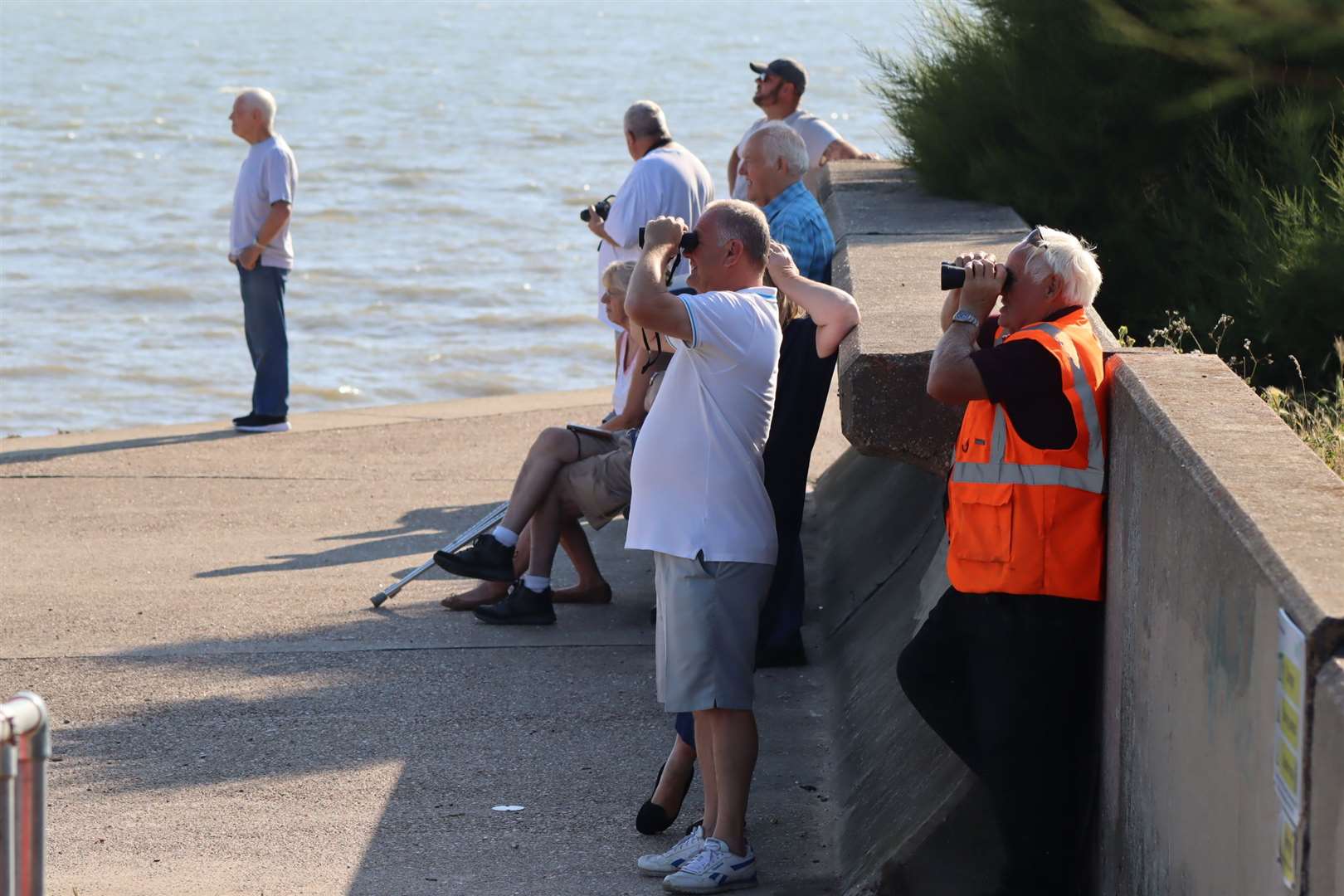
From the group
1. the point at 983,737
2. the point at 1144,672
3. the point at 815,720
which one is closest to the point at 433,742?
the point at 815,720

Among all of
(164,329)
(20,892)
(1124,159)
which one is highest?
(1124,159)

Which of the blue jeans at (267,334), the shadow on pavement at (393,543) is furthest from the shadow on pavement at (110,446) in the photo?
the shadow on pavement at (393,543)

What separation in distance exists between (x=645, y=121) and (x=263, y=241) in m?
3.41

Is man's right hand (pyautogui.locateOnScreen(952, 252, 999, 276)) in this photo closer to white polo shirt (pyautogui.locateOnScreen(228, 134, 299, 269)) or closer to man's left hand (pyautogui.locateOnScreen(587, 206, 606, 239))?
man's left hand (pyautogui.locateOnScreen(587, 206, 606, 239))

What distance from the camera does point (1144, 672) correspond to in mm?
3830

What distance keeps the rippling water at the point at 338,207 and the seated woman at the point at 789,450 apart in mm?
3832

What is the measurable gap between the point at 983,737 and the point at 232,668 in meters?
3.61

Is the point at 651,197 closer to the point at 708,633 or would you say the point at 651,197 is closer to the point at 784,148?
the point at 784,148

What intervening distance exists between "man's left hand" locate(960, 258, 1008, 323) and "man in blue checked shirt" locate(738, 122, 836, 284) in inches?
89.2

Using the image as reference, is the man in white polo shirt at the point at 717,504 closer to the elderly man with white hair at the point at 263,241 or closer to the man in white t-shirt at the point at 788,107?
the man in white t-shirt at the point at 788,107

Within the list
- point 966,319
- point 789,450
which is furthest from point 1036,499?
point 789,450

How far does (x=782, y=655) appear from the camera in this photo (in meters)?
6.82

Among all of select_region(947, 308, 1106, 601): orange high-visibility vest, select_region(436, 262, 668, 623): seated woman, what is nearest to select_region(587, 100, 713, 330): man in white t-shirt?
select_region(436, 262, 668, 623): seated woman

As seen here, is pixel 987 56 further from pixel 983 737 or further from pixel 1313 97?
pixel 983 737
